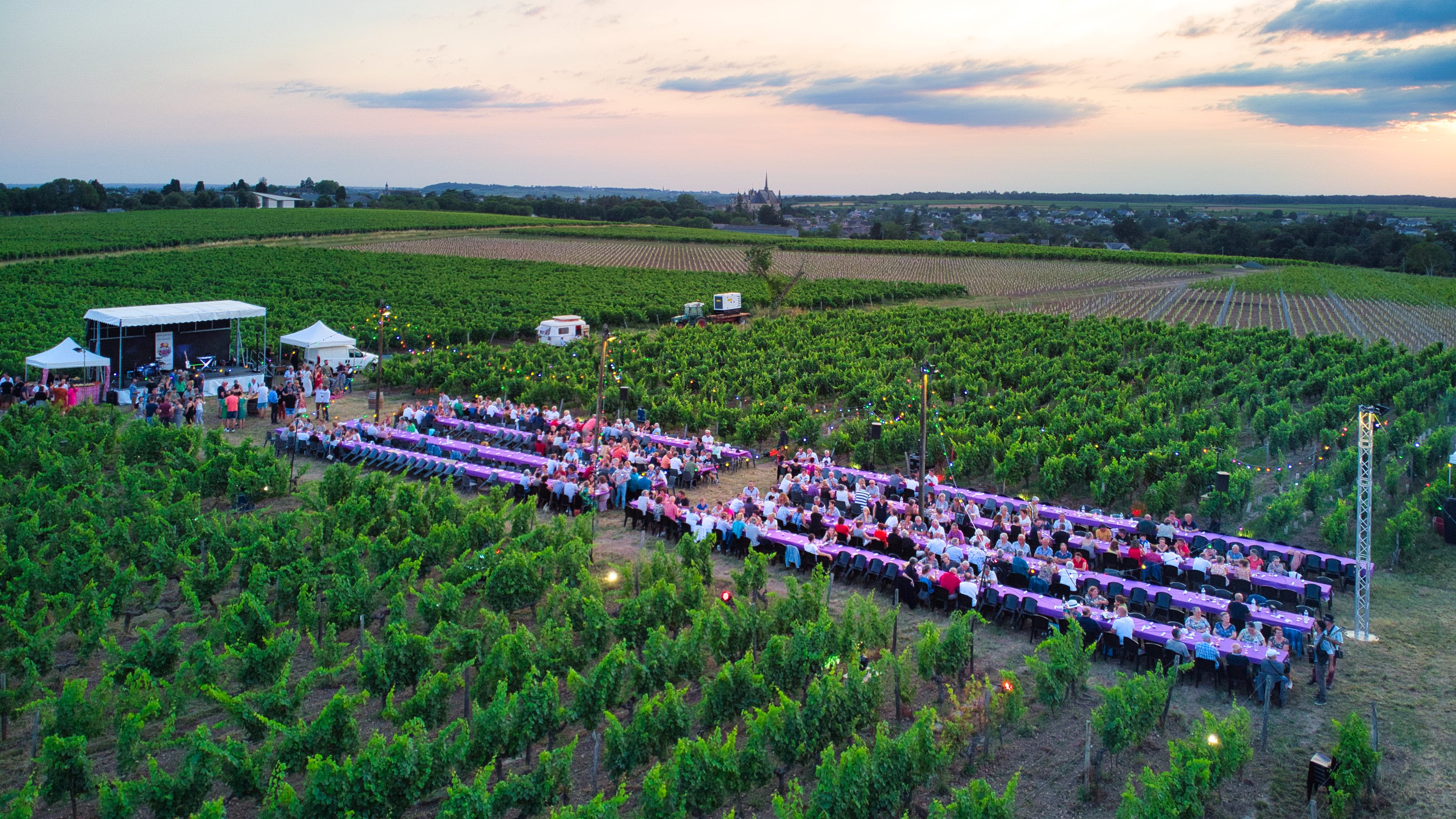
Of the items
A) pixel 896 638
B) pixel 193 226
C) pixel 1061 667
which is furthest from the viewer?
pixel 193 226

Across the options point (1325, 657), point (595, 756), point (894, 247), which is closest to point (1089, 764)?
point (1325, 657)

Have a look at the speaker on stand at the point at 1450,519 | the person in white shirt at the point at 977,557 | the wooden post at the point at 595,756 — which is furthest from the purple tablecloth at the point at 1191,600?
the wooden post at the point at 595,756

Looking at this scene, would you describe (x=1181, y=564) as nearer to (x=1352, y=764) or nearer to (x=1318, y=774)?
(x=1318, y=774)

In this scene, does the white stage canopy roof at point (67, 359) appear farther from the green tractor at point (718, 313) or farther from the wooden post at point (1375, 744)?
the wooden post at point (1375, 744)

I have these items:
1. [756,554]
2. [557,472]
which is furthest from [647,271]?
[756,554]

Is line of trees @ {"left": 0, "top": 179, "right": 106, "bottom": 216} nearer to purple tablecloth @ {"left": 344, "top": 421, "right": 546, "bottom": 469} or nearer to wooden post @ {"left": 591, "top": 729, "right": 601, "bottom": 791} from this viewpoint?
purple tablecloth @ {"left": 344, "top": 421, "right": 546, "bottom": 469}

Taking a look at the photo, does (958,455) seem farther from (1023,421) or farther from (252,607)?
(252,607)
